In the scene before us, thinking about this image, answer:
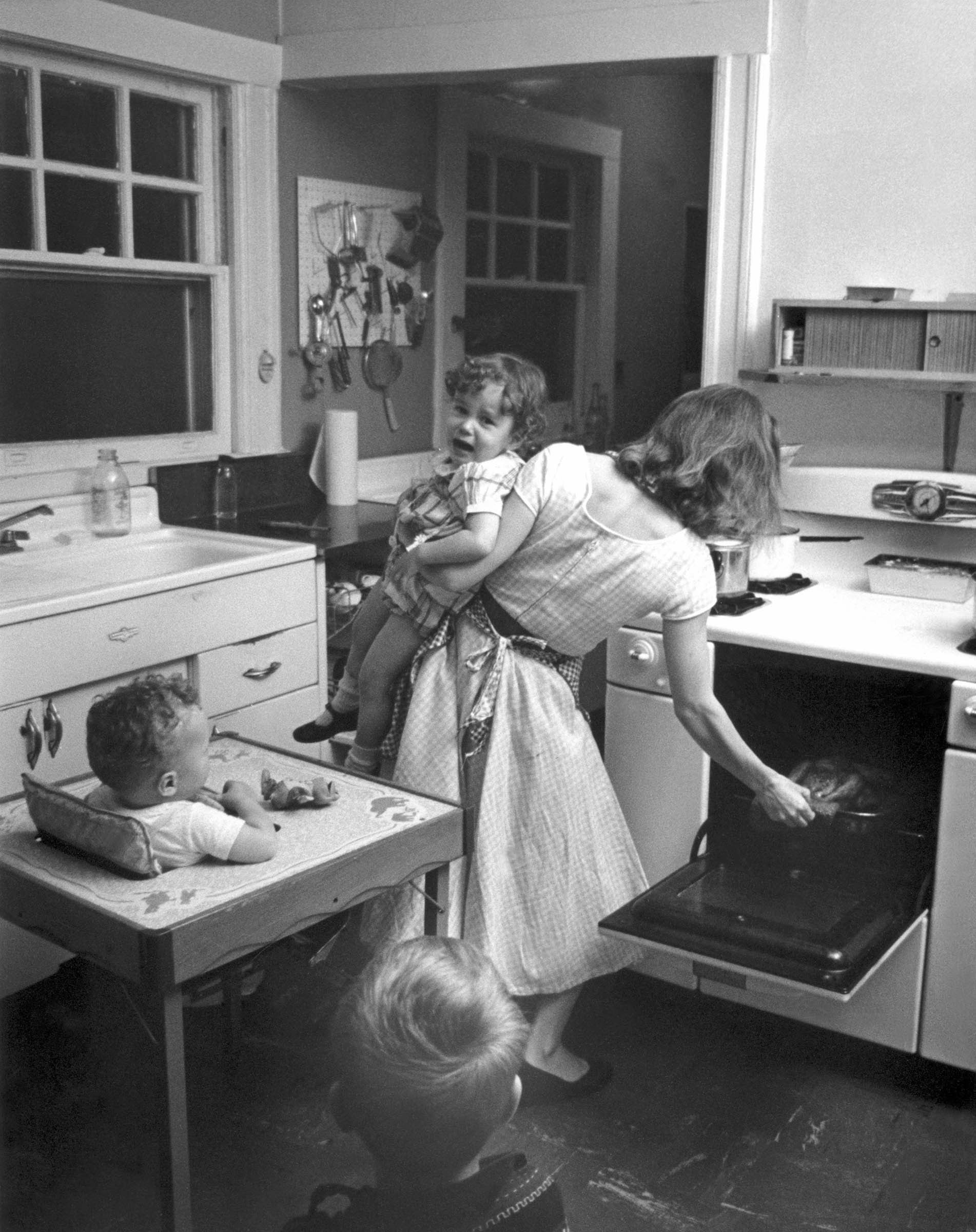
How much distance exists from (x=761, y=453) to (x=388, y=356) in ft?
7.97

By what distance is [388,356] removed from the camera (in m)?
4.59

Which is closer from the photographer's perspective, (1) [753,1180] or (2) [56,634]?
(1) [753,1180]

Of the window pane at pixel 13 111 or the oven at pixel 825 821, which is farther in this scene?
the window pane at pixel 13 111

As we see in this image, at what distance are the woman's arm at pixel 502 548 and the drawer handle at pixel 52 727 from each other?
0.98 metres

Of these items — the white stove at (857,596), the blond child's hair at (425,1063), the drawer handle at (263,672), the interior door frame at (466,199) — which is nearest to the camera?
the blond child's hair at (425,1063)

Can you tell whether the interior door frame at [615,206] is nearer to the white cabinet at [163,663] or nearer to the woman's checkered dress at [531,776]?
the woman's checkered dress at [531,776]

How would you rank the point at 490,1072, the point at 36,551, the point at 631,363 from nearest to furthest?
the point at 490,1072, the point at 36,551, the point at 631,363

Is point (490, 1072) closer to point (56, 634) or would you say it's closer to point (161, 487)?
point (56, 634)

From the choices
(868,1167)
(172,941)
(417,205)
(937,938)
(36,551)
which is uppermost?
(417,205)

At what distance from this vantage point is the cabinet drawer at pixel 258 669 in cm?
334

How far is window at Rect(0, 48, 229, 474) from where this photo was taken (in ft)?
11.5

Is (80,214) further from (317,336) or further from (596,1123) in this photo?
(596,1123)

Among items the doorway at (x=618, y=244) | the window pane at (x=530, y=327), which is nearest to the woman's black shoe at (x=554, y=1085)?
the doorway at (x=618, y=244)

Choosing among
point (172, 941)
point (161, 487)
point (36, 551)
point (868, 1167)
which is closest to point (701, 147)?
point (161, 487)
